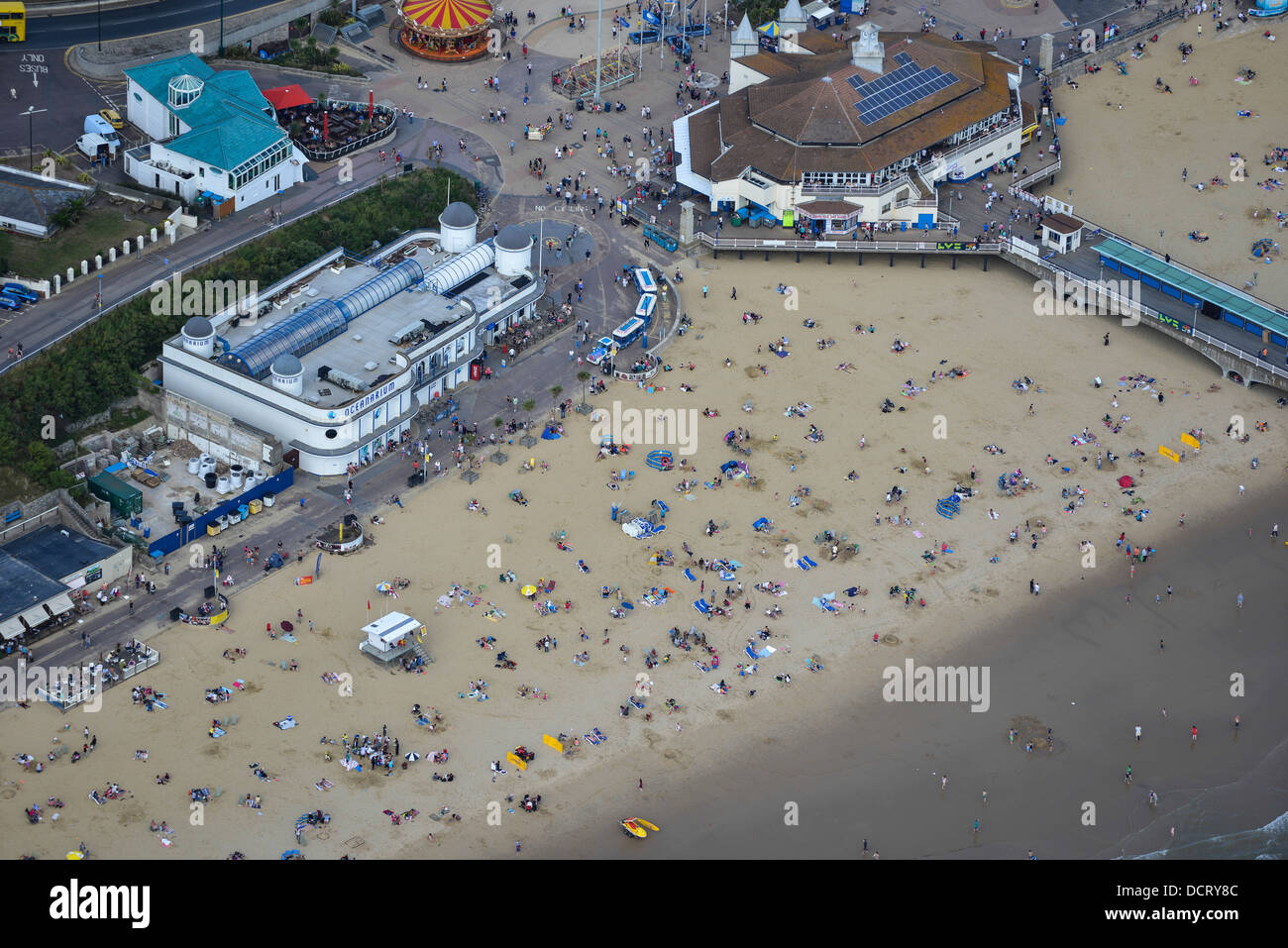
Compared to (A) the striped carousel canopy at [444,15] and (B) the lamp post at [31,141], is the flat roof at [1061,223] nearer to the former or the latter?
(A) the striped carousel canopy at [444,15]

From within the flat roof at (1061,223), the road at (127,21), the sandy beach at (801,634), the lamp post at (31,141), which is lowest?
the sandy beach at (801,634)

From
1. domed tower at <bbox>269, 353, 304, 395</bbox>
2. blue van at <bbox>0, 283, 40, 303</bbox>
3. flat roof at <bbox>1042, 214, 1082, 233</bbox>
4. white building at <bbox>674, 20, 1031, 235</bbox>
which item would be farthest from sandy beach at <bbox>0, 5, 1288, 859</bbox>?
blue van at <bbox>0, 283, 40, 303</bbox>

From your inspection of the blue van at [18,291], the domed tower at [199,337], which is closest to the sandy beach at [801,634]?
the domed tower at [199,337]

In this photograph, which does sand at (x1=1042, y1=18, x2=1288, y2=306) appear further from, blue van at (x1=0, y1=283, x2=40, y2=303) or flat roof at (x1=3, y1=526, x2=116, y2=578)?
flat roof at (x1=3, y1=526, x2=116, y2=578)

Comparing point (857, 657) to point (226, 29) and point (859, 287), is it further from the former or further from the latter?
point (226, 29)

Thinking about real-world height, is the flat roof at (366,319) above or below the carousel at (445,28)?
below

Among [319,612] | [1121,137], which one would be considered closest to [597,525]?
[319,612]

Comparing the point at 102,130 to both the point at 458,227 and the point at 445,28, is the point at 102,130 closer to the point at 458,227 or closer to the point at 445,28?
the point at 458,227
